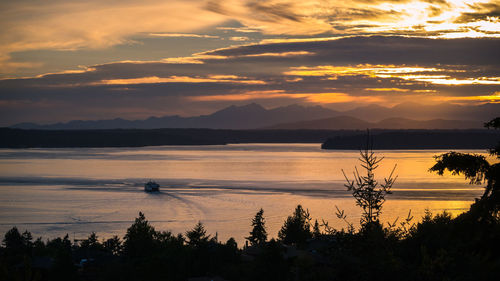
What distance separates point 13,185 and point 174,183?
25314 mm

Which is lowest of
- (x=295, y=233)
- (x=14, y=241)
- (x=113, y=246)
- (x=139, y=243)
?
(x=113, y=246)

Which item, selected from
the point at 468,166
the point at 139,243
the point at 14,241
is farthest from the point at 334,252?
the point at 14,241

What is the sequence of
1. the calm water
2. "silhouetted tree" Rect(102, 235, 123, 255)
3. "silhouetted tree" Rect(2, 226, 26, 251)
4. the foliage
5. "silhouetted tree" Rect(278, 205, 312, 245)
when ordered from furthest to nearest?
1. the calm water
2. "silhouetted tree" Rect(278, 205, 312, 245)
3. "silhouetted tree" Rect(102, 235, 123, 255)
4. "silhouetted tree" Rect(2, 226, 26, 251)
5. the foliage

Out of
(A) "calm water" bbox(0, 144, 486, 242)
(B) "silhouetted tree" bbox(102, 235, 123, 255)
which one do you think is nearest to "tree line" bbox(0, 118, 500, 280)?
(B) "silhouetted tree" bbox(102, 235, 123, 255)

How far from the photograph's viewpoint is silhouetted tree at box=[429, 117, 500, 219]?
6.01 meters

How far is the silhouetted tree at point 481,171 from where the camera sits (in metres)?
6.01

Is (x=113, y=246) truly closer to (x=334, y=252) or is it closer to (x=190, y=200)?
(x=190, y=200)

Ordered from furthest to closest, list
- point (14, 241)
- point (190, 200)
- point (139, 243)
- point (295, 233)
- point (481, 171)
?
point (190, 200) → point (295, 233) → point (14, 241) → point (139, 243) → point (481, 171)

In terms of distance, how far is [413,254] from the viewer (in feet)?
59.3

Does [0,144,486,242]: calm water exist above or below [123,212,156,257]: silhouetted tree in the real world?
above

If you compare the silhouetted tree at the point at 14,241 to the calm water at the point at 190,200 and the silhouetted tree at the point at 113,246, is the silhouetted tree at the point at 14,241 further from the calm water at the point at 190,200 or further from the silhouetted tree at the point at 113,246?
the calm water at the point at 190,200

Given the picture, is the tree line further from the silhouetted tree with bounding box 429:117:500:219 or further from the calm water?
the calm water

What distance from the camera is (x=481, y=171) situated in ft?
20.2

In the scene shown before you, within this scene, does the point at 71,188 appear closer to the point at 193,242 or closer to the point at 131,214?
the point at 131,214
